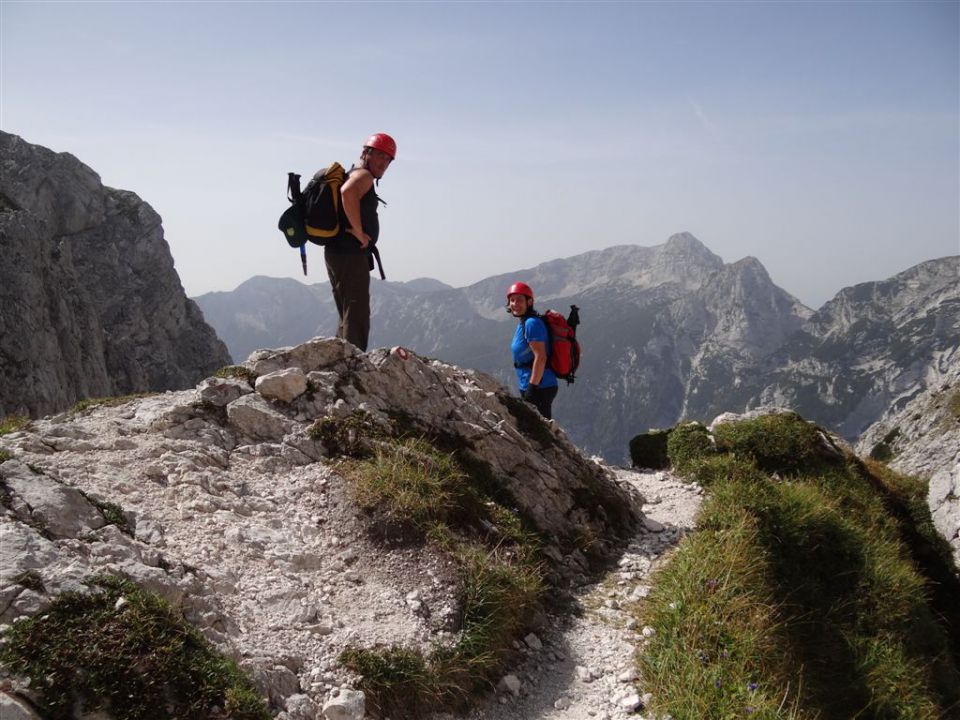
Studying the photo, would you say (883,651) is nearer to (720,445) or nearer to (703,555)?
(703,555)

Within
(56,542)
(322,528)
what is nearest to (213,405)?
(322,528)

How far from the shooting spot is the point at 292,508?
7.81m

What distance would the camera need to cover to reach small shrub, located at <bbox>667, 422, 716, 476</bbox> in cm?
1397

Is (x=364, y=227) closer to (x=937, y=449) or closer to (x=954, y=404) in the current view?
(x=937, y=449)

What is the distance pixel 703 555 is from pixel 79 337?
69.5m

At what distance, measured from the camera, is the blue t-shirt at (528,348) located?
490 inches

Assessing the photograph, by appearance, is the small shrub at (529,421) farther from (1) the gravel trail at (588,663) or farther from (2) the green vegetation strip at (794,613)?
(2) the green vegetation strip at (794,613)

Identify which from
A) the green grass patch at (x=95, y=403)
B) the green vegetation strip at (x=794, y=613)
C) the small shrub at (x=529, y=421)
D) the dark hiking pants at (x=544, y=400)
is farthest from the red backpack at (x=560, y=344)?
the green grass patch at (x=95, y=403)

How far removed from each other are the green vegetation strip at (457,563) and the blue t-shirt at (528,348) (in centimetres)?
366

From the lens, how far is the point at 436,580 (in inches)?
272

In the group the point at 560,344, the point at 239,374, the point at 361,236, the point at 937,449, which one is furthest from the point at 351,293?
the point at 937,449

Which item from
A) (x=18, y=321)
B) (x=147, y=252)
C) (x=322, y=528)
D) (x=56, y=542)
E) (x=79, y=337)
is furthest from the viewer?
(x=147, y=252)

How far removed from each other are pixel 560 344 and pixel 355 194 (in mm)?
5278

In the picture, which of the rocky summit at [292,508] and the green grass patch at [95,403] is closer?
the rocky summit at [292,508]
